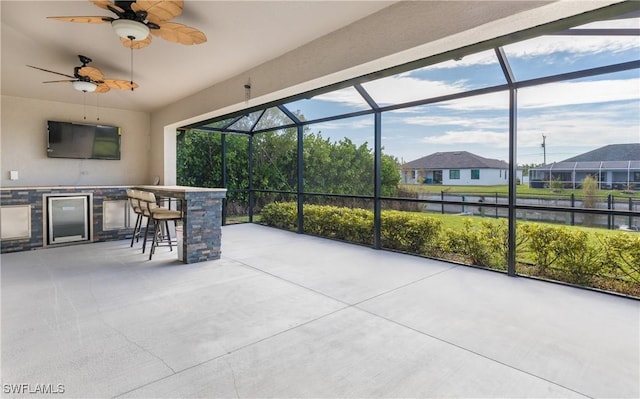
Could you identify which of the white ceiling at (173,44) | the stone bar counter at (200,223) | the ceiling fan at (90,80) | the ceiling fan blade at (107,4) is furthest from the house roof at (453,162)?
the ceiling fan blade at (107,4)

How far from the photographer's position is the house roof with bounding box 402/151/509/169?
5269mm

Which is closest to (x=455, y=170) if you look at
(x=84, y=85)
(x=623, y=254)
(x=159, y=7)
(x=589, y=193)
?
(x=589, y=193)

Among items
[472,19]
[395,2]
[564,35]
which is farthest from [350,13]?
[564,35]

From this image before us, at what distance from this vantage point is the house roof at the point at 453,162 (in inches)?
207

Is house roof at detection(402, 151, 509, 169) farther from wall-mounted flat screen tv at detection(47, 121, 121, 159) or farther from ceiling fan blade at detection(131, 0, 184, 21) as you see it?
wall-mounted flat screen tv at detection(47, 121, 121, 159)

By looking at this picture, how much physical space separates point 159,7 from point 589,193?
16.1ft

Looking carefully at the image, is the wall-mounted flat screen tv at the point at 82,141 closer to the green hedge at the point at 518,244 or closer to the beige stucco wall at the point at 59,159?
the beige stucco wall at the point at 59,159

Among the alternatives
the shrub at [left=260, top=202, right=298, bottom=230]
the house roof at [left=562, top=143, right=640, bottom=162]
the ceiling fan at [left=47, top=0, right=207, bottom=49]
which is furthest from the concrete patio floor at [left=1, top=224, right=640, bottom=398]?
the shrub at [left=260, top=202, right=298, bottom=230]

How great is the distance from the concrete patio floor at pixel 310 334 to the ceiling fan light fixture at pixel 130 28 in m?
2.52

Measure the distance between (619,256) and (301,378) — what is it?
3.94 metres

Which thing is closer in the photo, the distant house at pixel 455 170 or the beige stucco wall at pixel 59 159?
the distant house at pixel 455 170

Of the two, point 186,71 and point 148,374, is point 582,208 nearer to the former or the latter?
point 148,374

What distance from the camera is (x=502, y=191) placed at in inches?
184

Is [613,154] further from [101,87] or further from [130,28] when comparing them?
[101,87]
